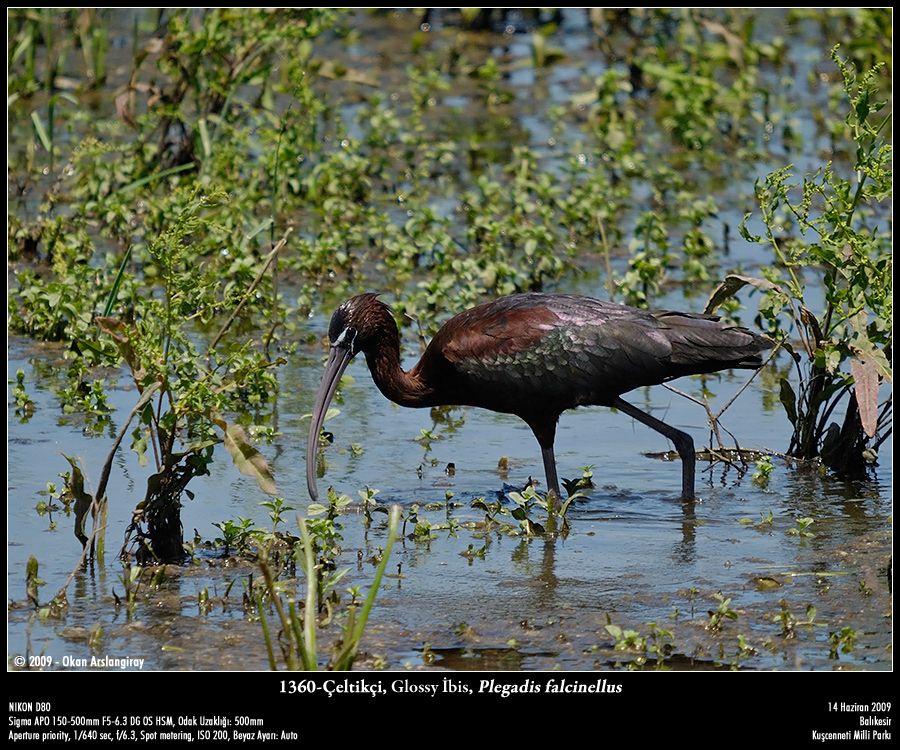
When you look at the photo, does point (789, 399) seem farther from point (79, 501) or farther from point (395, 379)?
point (79, 501)

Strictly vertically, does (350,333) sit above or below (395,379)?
above

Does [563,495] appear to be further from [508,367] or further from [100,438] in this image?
[100,438]

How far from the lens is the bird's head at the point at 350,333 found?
7.66m

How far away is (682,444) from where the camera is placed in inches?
302

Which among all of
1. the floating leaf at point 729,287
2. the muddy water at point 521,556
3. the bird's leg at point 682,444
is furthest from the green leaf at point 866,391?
the bird's leg at point 682,444

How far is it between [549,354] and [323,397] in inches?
39.4

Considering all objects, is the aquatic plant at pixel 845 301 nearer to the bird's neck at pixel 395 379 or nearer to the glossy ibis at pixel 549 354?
the glossy ibis at pixel 549 354

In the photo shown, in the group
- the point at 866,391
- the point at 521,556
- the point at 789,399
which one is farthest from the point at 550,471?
the point at 866,391

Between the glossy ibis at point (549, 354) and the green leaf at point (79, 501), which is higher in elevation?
the glossy ibis at point (549, 354)

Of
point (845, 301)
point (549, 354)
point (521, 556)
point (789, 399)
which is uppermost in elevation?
point (845, 301)

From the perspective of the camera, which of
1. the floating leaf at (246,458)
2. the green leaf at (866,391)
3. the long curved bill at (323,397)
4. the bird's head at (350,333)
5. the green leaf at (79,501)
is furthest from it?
the bird's head at (350,333)

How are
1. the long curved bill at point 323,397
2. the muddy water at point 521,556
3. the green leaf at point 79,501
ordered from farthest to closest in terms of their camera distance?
the long curved bill at point 323,397
the green leaf at point 79,501
the muddy water at point 521,556
